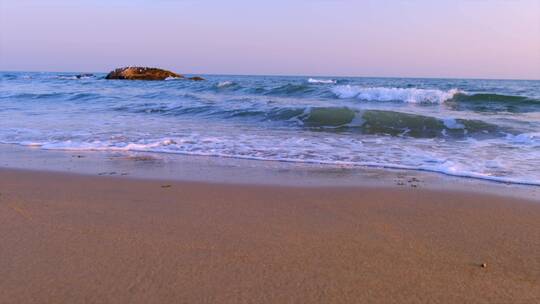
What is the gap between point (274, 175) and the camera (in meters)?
5.28

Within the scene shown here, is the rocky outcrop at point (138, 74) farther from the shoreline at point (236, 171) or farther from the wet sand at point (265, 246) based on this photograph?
the wet sand at point (265, 246)

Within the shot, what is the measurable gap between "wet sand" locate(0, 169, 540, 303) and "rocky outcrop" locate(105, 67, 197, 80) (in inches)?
1860

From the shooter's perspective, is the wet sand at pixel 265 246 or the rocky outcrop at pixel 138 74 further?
the rocky outcrop at pixel 138 74

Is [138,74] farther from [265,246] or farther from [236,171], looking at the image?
[265,246]

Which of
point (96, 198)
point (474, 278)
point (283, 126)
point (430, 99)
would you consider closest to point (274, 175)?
point (96, 198)

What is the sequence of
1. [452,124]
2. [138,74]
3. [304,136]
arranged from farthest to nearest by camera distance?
[138,74], [452,124], [304,136]

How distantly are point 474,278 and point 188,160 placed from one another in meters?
4.45

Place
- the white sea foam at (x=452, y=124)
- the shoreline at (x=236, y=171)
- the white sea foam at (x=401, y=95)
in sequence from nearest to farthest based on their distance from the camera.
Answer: the shoreline at (x=236, y=171)
the white sea foam at (x=452, y=124)
the white sea foam at (x=401, y=95)

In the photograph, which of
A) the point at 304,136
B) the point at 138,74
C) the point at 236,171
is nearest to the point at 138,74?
the point at 138,74

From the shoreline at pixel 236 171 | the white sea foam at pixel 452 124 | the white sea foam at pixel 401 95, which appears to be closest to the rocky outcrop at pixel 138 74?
the white sea foam at pixel 401 95

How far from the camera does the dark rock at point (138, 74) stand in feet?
161

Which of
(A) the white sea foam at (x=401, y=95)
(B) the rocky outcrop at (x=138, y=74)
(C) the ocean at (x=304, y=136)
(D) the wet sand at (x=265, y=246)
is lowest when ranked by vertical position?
(D) the wet sand at (x=265, y=246)

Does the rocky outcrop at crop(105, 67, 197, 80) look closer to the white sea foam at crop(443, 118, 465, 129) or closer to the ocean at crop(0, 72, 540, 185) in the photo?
the ocean at crop(0, 72, 540, 185)

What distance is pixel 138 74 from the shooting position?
4953 cm
